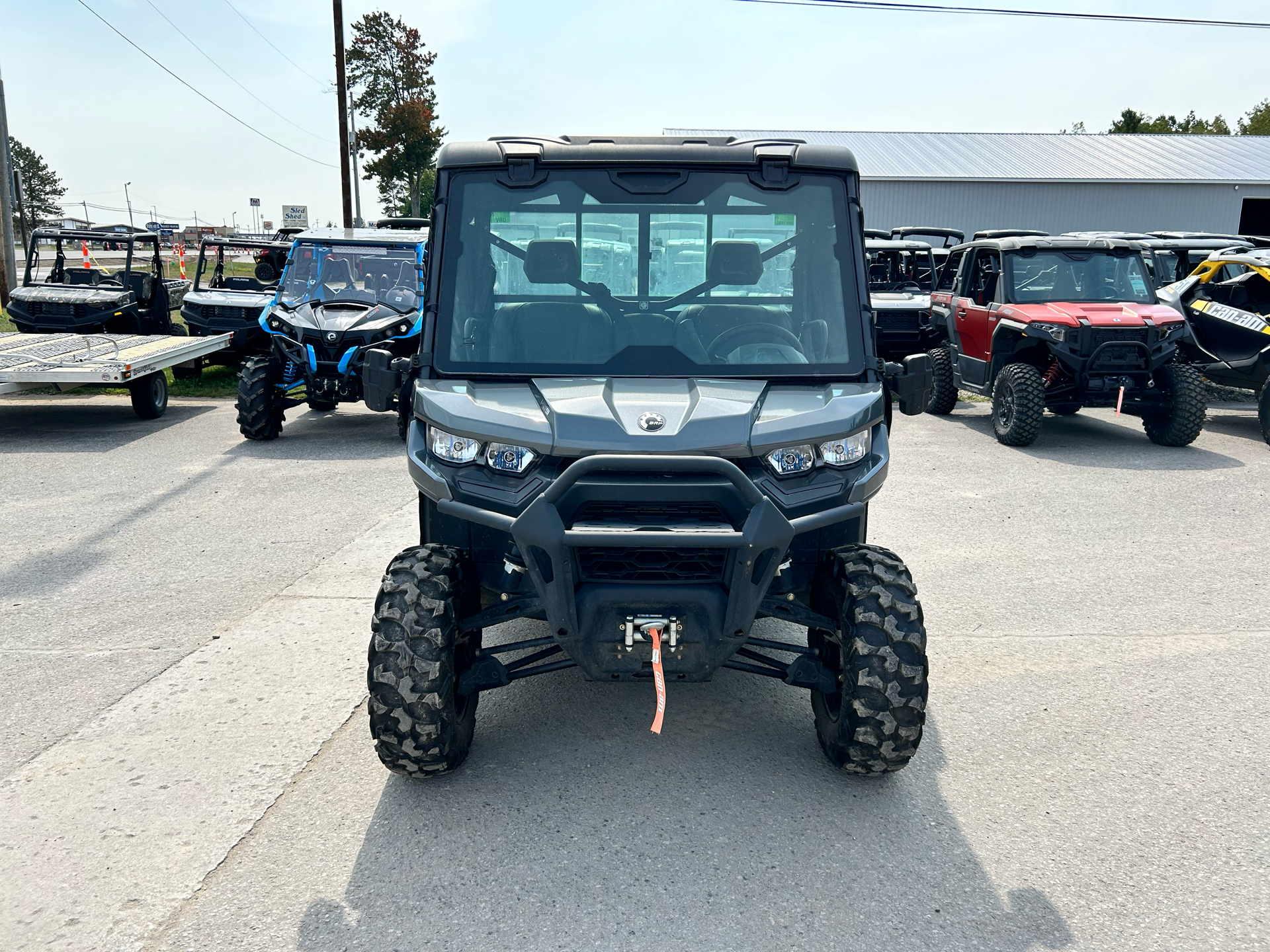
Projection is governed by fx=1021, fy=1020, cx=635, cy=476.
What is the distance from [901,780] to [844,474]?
118cm

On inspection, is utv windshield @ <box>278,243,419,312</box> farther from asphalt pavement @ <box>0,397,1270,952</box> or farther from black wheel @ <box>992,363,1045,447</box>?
black wheel @ <box>992,363,1045,447</box>

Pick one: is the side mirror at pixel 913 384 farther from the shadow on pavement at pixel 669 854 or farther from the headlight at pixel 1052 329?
the headlight at pixel 1052 329

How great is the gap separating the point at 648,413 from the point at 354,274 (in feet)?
29.5

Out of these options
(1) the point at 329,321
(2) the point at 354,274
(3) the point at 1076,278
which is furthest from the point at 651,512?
(3) the point at 1076,278

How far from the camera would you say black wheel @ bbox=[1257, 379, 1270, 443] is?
34.5 feet

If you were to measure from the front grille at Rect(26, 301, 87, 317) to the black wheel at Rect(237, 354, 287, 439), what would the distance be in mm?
4584

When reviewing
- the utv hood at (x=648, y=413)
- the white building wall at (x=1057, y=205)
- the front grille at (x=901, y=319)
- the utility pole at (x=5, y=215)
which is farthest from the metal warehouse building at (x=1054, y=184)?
the utv hood at (x=648, y=413)

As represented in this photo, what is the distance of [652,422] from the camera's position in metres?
3.28

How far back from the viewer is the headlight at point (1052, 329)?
33.4 feet

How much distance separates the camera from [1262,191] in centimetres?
3672

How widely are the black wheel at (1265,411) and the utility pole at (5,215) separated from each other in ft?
62.8

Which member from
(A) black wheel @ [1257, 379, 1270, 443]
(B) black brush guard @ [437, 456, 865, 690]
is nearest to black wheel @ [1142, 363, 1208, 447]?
(A) black wheel @ [1257, 379, 1270, 443]

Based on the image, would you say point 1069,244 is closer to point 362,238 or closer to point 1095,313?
point 1095,313

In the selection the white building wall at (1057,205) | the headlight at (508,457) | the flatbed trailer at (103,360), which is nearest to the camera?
the headlight at (508,457)
